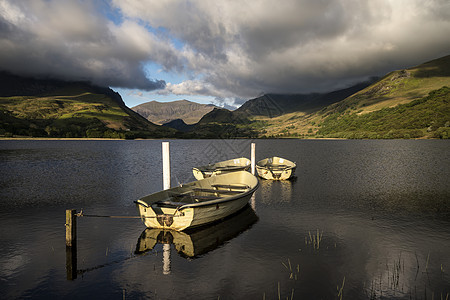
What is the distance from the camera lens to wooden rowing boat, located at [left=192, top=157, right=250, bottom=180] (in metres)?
33.2

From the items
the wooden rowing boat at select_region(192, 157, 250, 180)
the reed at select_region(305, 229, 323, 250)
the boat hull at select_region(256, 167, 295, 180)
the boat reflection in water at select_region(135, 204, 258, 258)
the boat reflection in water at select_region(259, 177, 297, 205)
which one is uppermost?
the wooden rowing boat at select_region(192, 157, 250, 180)

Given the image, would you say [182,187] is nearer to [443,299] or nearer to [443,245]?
[443,299]

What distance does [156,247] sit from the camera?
13.6 meters

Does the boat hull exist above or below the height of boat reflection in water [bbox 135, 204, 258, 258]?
above

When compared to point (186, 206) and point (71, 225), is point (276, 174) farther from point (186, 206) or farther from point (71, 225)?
point (71, 225)

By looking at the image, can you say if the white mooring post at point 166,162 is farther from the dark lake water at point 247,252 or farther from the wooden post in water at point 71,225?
the wooden post in water at point 71,225

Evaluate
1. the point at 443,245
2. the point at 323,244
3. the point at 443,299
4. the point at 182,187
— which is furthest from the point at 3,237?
the point at 443,245

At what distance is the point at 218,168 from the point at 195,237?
Answer: 22.6m

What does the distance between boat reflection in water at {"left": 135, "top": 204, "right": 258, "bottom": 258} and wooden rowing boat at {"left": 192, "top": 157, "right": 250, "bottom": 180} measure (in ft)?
49.7

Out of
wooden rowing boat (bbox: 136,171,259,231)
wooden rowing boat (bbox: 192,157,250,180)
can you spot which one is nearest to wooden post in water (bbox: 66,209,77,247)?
wooden rowing boat (bbox: 136,171,259,231)

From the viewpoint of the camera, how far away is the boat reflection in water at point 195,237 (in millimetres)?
13438

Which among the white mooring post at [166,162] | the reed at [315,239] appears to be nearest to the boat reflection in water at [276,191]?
the reed at [315,239]

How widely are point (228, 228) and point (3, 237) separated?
1376 cm

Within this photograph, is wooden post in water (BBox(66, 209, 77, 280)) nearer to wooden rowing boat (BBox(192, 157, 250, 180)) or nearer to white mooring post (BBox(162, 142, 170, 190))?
white mooring post (BBox(162, 142, 170, 190))
